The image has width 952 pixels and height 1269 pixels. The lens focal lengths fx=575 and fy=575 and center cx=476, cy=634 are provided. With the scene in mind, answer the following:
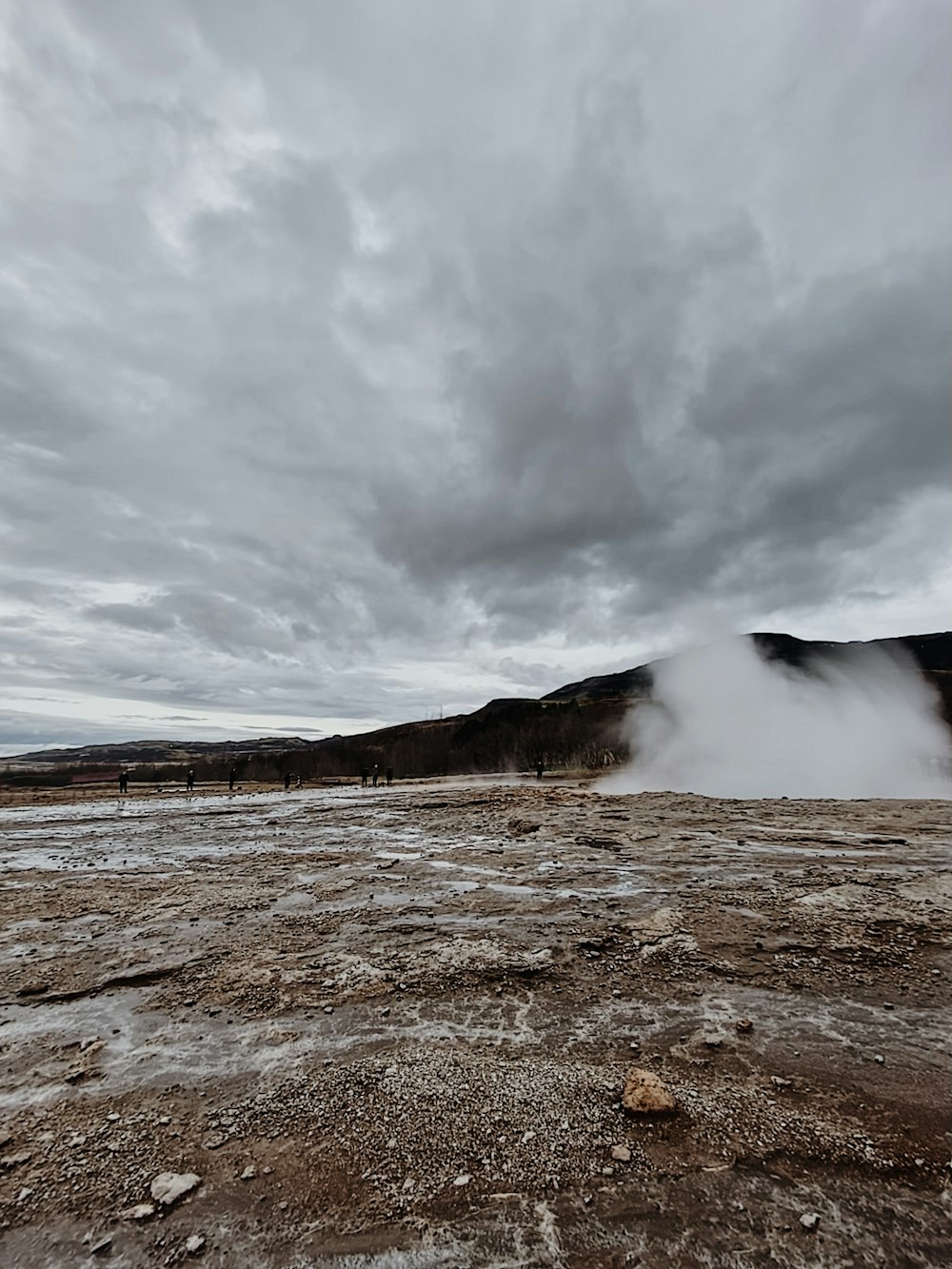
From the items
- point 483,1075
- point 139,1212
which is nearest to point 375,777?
point 483,1075

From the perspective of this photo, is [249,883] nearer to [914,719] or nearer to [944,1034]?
[944,1034]

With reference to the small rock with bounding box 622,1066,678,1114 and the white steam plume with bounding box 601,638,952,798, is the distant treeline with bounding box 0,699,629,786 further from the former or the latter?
the small rock with bounding box 622,1066,678,1114

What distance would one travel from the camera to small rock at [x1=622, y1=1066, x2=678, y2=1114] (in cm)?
349

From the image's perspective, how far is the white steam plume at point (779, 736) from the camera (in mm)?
28969

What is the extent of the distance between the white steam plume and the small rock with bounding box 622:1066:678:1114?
81.7ft

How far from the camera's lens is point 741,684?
3778 cm

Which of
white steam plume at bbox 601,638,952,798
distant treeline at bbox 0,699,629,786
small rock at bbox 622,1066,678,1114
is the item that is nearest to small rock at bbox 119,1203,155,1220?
small rock at bbox 622,1066,678,1114

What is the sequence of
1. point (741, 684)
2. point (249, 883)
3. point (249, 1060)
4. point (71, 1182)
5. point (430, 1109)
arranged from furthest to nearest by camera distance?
point (741, 684), point (249, 883), point (249, 1060), point (430, 1109), point (71, 1182)

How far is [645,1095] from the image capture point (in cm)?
358

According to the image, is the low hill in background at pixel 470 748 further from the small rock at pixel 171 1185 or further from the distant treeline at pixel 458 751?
the small rock at pixel 171 1185

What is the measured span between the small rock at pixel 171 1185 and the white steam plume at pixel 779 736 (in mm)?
26739

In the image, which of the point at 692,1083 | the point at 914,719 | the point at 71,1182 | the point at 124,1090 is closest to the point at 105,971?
the point at 124,1090

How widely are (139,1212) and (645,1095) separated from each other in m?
2.82

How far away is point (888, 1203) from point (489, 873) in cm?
805
